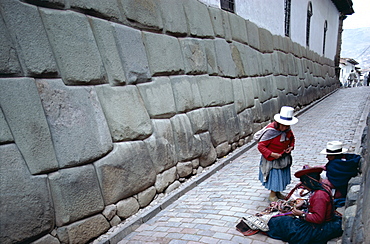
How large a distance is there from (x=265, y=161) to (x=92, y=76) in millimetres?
2537

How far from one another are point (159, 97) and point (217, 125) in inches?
75.7

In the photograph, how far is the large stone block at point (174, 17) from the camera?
4.43 m

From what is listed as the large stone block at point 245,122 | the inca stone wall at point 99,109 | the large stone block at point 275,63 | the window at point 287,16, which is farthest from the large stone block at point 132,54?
the window at point 287,16

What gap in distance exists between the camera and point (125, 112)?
3531mm

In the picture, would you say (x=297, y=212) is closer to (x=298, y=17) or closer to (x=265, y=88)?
(x=265, y=88)

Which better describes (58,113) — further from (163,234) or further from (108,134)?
(163,234)

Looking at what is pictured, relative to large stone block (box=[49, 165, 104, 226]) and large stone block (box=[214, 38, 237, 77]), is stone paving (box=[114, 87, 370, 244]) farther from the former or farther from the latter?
large stone block (box=[214, 38, 237, 77])

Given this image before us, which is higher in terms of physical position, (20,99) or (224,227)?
(20,99)

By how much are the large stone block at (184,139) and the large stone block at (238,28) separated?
3.20 metres

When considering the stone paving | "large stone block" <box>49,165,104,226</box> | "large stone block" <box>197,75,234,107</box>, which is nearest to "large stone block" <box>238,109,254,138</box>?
the stone paving

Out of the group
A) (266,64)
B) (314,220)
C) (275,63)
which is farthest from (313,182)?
(275,63)

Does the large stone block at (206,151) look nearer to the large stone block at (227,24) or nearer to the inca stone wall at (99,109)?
the inca stone wall at (99,109)

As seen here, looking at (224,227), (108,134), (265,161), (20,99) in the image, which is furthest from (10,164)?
(265,161)

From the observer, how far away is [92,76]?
125 inches
